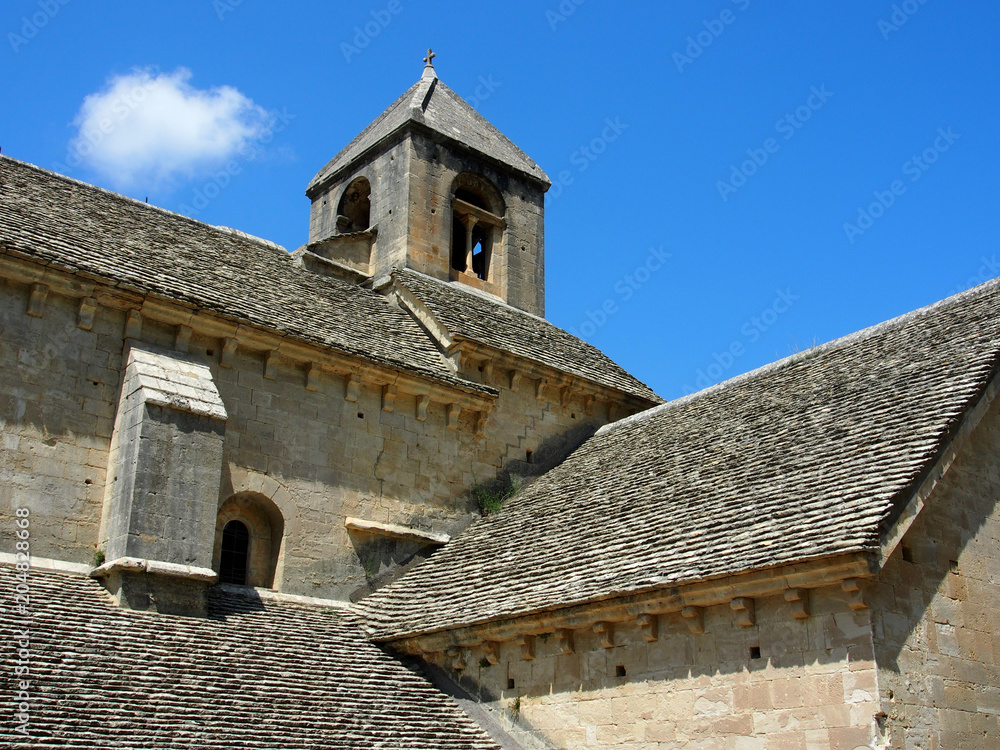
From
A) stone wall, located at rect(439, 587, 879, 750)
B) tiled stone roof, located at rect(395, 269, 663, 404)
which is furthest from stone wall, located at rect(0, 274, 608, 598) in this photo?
stone wall, located at rect(439, 587, 879, 750)

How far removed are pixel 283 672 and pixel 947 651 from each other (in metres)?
6.70

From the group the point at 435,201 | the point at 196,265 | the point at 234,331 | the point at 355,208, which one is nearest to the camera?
the point at 234,331

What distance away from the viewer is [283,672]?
1045cm

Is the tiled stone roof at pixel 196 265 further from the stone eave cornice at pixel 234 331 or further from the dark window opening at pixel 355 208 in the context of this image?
the dark window opening at pixel 355 208

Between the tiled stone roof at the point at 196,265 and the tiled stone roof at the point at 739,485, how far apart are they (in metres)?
3.15

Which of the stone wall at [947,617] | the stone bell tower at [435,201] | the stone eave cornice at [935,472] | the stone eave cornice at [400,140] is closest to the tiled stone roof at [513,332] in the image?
the stone bell tower at [435,201]

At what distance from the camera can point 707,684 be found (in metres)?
9.47

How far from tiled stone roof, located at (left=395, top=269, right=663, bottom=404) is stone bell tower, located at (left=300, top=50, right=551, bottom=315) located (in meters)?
0.89

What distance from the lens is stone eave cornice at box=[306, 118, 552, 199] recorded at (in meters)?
19.8

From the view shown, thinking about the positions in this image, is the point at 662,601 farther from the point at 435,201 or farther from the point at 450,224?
the point at 435,201

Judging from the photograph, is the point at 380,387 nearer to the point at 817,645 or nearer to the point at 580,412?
the point at 580,412

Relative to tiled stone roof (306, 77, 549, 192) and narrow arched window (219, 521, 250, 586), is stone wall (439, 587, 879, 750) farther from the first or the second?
tiled stone roof (306, 77, 549, 192)

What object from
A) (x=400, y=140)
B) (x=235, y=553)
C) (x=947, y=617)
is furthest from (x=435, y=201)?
(x=947, y=617)

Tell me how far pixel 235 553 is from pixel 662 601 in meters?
5.93
